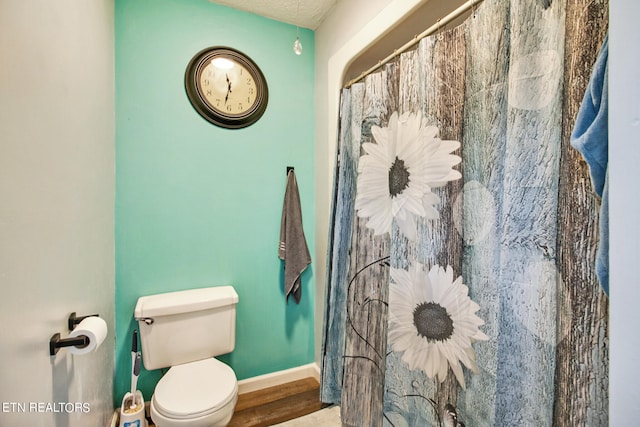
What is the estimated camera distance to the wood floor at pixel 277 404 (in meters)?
1.59

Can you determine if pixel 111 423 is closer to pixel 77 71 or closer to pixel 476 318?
pixel 77 71

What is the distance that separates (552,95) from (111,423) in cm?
229

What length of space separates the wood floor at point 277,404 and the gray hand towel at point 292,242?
Result: 603 mm

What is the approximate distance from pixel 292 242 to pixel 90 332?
1209 mm

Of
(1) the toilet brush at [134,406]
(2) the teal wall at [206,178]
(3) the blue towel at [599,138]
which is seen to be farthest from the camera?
(2) the teal wall at [206,178]

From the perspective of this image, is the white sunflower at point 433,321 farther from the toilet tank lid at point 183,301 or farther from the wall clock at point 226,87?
the wall clock at point 226,87

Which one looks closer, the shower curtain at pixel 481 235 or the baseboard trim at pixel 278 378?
the shower curtain at pixel 481 235

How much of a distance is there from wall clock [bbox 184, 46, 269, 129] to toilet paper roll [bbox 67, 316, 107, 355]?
1.27 metres
